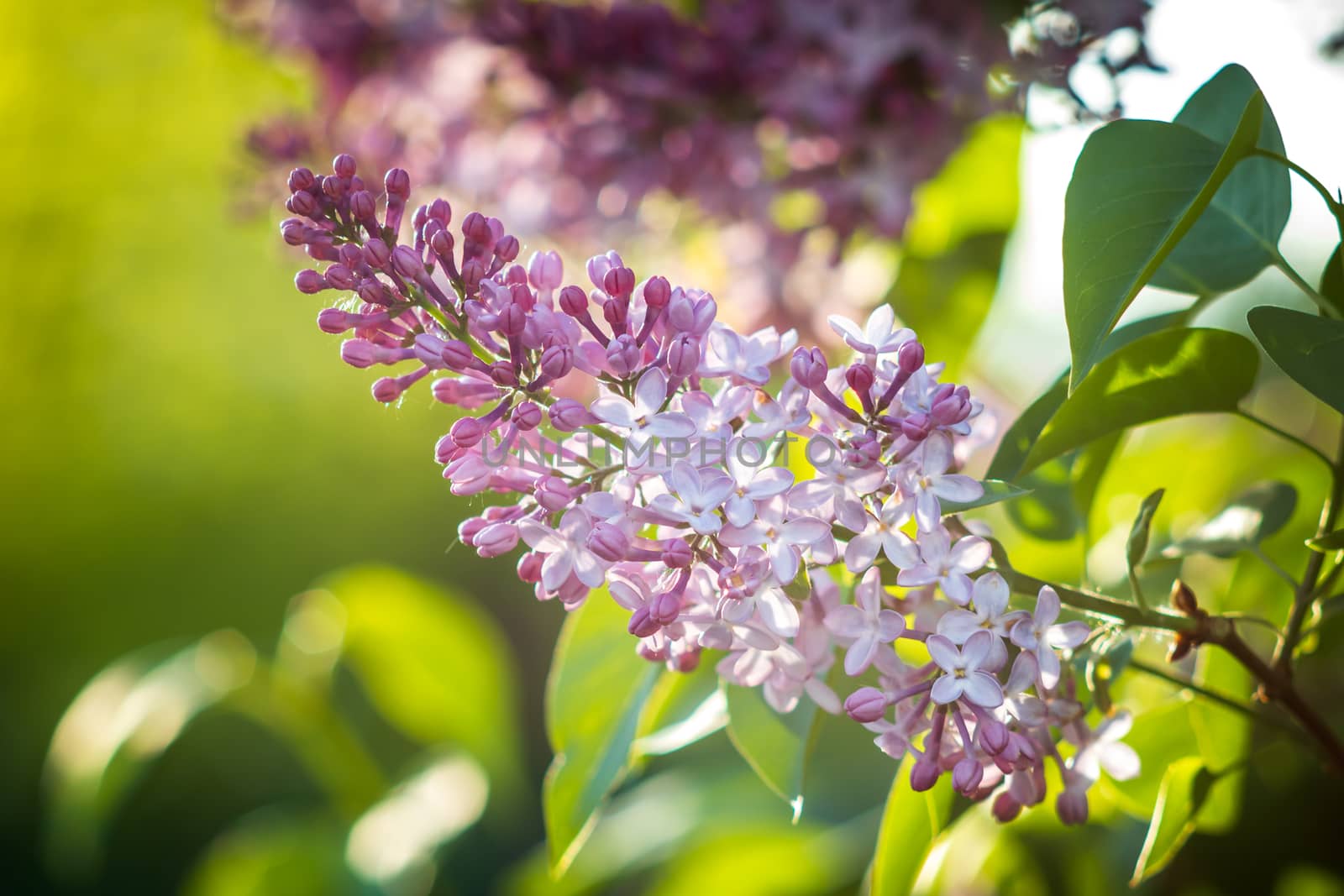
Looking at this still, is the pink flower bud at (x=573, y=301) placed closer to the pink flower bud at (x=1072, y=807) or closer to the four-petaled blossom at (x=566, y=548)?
the four-petaled blossom at (x=566, y=548)

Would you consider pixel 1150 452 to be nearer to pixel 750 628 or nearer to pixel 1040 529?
pixel 1040 529

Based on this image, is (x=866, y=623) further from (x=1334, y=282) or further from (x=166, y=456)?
(x=166, y=456)

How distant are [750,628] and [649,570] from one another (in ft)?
0.14

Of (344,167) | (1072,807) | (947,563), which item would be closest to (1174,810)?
(1072,807)

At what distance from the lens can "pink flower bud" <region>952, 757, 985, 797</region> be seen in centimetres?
30

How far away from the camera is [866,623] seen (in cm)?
31

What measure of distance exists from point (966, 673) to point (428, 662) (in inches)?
31.0

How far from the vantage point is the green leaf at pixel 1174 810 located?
38 centimetres

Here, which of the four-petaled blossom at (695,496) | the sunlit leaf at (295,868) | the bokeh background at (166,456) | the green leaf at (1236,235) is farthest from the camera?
the bokeh background at (166,456)

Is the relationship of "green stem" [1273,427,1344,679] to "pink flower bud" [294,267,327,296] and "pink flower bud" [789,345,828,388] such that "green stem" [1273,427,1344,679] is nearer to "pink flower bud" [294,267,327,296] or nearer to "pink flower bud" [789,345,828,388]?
"pink flower bud" [789,345,828,388]

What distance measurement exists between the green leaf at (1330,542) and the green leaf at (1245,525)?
0.07m

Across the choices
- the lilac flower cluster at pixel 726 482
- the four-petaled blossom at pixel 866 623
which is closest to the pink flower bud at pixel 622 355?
the lilac flower cluster at pixel 726 482

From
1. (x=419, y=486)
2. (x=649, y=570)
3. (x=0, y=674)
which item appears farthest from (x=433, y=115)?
(x=0, y=674)

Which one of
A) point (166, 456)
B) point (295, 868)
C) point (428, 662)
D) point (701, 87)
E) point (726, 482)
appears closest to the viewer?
point (726, 482)
